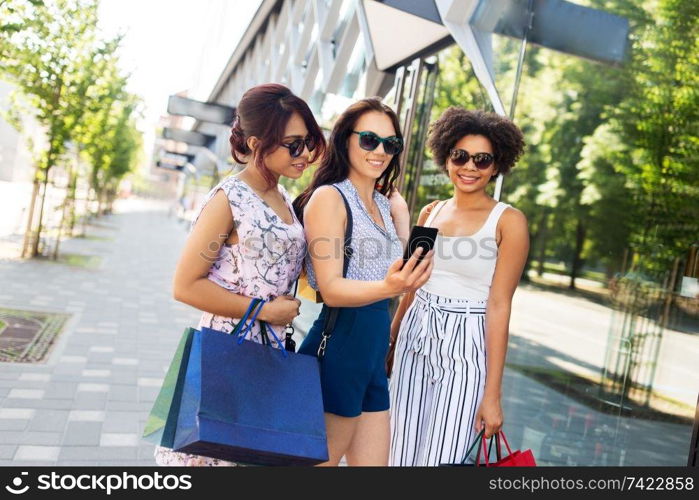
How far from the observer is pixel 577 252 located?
6125mm

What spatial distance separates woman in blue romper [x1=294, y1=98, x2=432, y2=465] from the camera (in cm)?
207

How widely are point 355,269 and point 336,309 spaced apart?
15 centimetres

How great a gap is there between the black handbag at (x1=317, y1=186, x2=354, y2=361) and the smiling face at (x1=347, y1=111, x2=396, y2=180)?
0.57 feet

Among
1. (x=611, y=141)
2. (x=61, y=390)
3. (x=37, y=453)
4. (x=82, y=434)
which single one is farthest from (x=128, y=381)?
(x=611, y=141)

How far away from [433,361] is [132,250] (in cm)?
1684

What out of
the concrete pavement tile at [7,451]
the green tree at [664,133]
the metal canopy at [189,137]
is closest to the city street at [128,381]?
the concrete pavement tile at [7,451]

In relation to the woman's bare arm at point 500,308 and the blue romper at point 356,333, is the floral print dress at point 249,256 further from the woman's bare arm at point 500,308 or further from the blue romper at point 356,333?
the woman's bare arm at point 500,308

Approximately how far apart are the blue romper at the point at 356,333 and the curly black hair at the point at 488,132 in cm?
62

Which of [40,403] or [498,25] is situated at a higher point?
[498,25]

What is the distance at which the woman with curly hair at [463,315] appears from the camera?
96.1 inches

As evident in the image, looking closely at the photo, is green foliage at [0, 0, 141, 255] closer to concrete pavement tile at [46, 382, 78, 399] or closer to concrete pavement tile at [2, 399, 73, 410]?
concrete pavement tile at [46, 382, 78, 399]

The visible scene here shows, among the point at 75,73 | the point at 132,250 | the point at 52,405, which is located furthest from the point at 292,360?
the point at 132,250

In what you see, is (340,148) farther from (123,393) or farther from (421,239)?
(123,393)

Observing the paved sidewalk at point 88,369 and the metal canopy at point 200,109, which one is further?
the metal canopy at point 200,109
